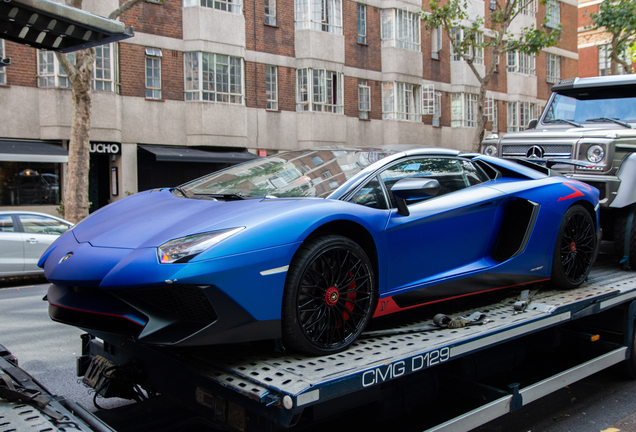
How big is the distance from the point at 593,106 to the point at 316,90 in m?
17.6

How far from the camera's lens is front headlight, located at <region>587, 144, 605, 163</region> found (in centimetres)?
597

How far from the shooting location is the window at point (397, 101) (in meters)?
27.3

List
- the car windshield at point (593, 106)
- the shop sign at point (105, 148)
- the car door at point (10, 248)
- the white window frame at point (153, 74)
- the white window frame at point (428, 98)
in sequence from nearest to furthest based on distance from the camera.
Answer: the car windshield at point (593, 106)
the car door at point (10, 248)
the shop sign at point (105, 148)
the white window frame at point (153, 74)
the white window frame at point (428, 98)

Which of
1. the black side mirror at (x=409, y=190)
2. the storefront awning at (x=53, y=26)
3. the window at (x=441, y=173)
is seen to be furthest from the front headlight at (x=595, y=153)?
the storefront awning at (x=53, y=26)

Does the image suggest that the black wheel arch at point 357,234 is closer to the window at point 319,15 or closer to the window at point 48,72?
the window at point 48,72

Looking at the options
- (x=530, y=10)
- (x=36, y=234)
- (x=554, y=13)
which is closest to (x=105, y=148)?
(x=36, y=234)

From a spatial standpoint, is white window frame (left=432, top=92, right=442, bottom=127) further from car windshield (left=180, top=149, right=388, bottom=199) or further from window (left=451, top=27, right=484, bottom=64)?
car windshield (left=180, top=149, right=388, bottom=199)

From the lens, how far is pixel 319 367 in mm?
2760

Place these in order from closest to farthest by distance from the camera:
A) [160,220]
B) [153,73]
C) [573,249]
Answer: [160,220] → [573,249] → [153,73]

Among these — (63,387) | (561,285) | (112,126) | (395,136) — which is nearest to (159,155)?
(112,126)

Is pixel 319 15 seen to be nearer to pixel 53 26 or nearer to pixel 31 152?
pixel 31 152

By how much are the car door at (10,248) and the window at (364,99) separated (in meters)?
18.1

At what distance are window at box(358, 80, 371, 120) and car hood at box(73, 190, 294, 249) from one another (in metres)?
23.5

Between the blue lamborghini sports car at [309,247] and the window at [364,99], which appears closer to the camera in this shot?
the blue lamborghini sports car at [309,247]
